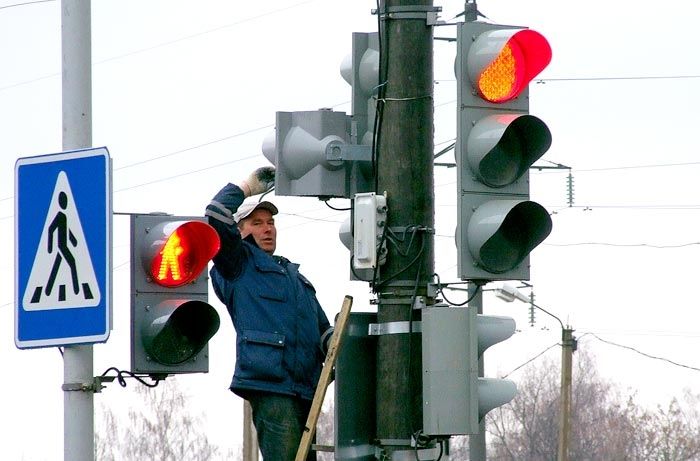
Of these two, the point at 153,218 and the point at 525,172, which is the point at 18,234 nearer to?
the point at 153,218

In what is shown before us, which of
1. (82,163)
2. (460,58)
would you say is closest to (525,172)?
(460,58)

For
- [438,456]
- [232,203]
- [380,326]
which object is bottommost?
[438,456]

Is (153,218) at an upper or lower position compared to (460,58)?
lower

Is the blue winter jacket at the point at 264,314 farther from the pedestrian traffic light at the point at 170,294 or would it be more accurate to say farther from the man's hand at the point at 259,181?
the pedestrian traffic light at the point at 170,294

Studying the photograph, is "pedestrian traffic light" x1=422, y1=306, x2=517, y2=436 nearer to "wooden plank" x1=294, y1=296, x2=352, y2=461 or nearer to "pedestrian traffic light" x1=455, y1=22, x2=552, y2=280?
"pedestrian traffic light" x1=455, y1=22, x2=552, y2=280

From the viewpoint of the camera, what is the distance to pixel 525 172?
8.59m

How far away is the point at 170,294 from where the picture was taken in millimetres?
9039

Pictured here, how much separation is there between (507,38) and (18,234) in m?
2.53

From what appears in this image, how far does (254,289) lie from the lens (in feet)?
31.3

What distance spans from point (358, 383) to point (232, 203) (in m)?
1.25

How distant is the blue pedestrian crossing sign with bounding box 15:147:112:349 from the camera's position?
8453 millimetres

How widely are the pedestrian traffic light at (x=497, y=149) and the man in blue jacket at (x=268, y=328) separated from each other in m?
1.44

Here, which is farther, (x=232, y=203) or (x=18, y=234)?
(x=232, y=203)

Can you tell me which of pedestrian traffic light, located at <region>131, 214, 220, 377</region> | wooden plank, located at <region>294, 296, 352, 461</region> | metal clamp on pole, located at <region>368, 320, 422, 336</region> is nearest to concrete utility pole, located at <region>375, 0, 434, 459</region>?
metal clamp on pole, located at <region>368, 320, 422, 336</region>
